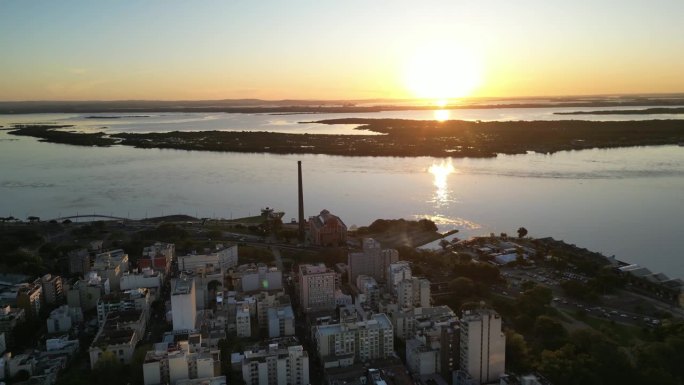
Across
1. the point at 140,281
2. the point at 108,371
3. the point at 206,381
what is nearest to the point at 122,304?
the point at 140,281

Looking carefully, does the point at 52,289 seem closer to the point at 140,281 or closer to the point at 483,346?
the point at 140,281

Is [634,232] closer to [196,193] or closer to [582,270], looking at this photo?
[582,270]

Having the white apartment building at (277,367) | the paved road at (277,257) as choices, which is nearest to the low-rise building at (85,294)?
the paved road at (277,257)

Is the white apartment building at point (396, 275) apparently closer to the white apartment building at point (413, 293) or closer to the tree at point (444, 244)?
the white apartment building at point (413, 293)

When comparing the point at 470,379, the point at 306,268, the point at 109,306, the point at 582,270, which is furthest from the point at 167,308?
the point at 582,270

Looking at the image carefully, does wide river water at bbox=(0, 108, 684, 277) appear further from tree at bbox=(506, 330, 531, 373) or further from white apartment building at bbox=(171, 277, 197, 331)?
white apartment building at bbox=(171, 277, 197, 331)

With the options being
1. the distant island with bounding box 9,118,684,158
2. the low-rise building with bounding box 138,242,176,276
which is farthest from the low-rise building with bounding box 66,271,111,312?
the distant island with bounding box 9,118,684,158
